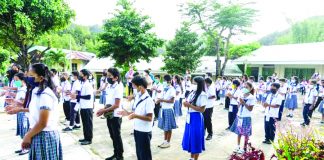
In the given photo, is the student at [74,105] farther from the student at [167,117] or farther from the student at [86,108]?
the student at [167,117]

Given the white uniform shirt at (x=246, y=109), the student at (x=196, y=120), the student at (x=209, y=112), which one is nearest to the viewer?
the student at (x=196, y=120)

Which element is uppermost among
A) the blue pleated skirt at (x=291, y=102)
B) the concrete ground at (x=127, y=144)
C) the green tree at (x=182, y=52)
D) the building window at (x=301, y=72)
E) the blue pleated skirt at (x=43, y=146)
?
the green tree at (x=182, y=52)

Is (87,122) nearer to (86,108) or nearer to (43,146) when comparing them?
(86,108)

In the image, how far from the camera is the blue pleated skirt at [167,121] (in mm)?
6285

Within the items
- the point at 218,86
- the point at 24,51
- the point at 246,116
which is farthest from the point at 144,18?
the point at 246,116

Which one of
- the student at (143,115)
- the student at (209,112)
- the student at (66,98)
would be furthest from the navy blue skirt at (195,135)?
the student at (66,98)

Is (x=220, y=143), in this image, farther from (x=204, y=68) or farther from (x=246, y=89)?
(x=204, y=68)

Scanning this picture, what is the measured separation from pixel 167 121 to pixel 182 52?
57.7 feet

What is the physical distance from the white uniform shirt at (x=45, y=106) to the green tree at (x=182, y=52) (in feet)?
65.9

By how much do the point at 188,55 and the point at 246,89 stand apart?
1721cm

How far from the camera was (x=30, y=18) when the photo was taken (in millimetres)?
9570

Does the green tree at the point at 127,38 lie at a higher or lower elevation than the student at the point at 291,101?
higher

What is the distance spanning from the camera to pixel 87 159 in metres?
5.41

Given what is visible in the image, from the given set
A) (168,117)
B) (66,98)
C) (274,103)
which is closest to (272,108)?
(274,103)
